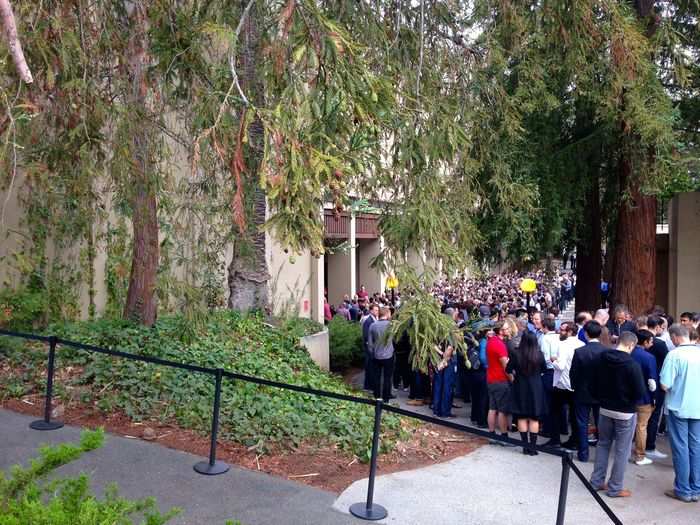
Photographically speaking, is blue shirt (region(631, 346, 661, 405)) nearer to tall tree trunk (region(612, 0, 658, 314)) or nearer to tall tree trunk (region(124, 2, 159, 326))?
tall tree trunk (region(612, 0, 658, 314))

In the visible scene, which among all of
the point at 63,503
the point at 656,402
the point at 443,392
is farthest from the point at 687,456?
the point at 63,503

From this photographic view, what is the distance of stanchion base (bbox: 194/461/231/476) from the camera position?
646cm

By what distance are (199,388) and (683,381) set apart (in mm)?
5721

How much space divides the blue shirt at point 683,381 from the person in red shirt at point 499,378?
2.18 metres

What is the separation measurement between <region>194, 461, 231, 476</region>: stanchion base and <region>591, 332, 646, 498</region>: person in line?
4.00 m

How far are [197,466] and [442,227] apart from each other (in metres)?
3.45

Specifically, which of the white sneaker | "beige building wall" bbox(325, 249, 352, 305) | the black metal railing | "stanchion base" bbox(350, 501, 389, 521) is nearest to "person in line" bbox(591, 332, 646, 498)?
the black metal railing

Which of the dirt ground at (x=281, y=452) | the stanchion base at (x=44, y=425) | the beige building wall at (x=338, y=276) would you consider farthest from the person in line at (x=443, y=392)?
the beige building wall at (x=338, y=276)

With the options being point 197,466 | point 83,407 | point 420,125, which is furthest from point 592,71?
point 83,407

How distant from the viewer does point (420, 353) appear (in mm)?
4816

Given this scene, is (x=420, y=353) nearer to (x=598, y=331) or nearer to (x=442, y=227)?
(x=442, y=227)

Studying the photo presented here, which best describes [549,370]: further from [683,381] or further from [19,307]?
[19,307]

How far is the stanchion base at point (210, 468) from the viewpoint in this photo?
21.2ft

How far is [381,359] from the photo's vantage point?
11.4 meters
